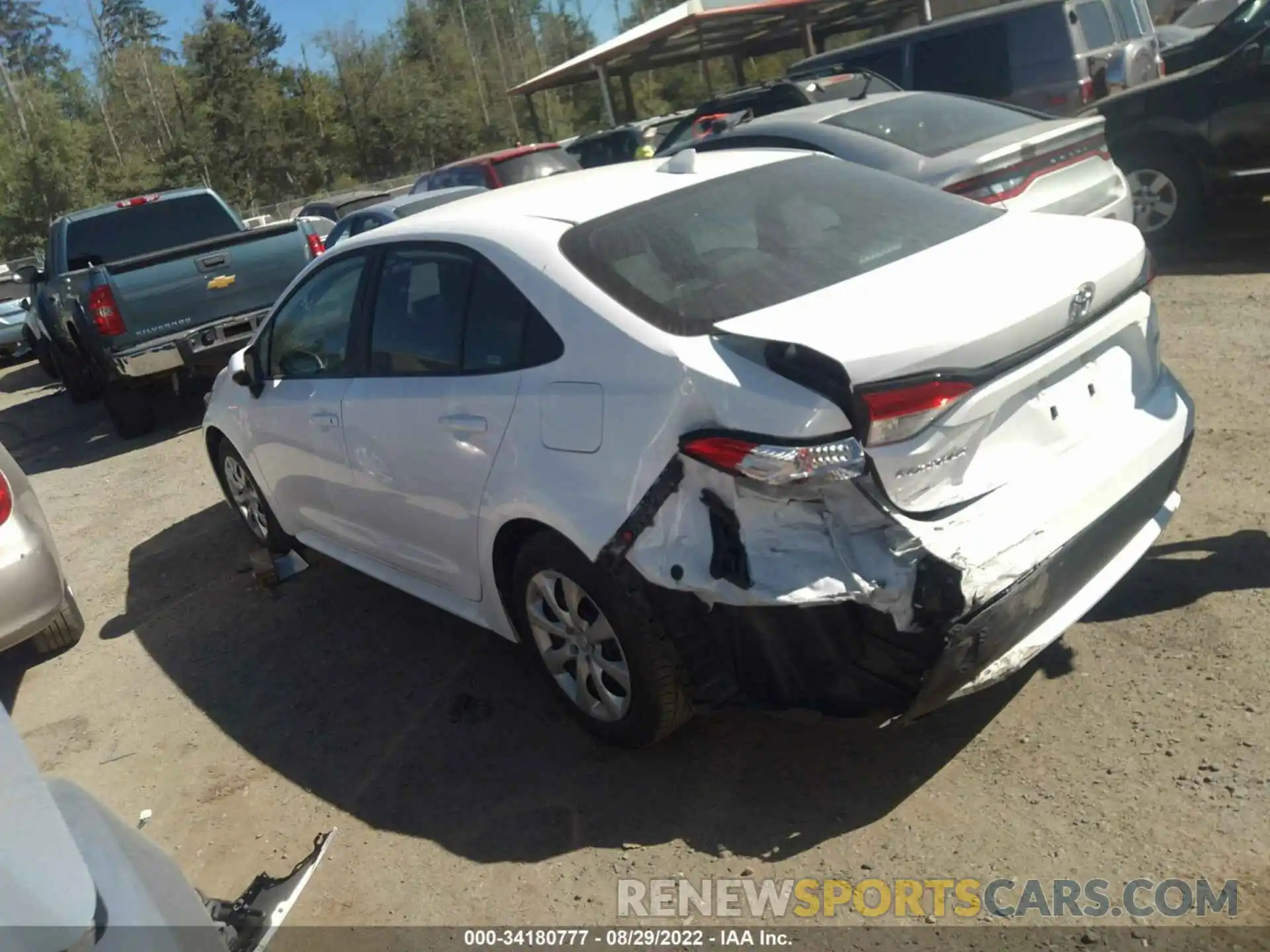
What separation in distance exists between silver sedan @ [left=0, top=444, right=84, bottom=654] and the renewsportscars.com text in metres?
3.05

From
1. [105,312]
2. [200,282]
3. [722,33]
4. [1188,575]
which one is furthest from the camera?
[722,33]

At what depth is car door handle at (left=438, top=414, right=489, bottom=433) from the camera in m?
3.63

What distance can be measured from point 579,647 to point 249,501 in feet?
10.0

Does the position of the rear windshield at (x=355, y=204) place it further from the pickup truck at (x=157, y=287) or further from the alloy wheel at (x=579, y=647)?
the alloy wheel at (x=579, y=647)

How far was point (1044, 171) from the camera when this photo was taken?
263 inches

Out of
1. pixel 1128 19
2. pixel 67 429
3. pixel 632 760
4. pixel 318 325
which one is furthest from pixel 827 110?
pixel 67 429

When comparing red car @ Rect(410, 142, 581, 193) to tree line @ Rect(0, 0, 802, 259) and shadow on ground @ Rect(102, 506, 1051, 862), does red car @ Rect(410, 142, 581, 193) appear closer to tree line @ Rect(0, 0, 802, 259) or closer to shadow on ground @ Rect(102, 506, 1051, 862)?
shadow on ground @ Rect(102, 506, 1051, 862)

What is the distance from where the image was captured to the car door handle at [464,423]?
11.9 ft

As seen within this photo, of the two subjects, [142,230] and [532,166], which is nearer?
[142,230]

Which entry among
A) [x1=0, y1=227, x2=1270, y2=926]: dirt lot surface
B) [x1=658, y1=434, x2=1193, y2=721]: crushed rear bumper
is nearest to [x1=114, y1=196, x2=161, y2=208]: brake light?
[x1=0, y1=227, x2=1270, y2=926]: dirt lot surface

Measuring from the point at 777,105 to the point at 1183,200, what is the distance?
3835 mm

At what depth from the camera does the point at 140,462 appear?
9.12m

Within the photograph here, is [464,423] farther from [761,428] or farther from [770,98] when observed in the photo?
[770,98]

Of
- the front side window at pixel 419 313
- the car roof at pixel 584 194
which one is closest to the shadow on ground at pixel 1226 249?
the car roof at pixel 584 194
